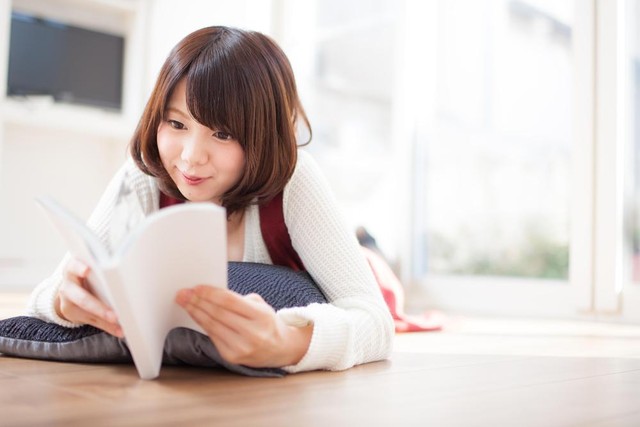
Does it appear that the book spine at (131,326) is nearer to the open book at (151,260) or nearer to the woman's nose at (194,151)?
the open book at (151,260)

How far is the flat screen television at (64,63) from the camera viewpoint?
3557 mm

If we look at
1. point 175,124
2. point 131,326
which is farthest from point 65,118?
point 131,326

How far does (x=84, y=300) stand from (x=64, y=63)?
9.99 feet

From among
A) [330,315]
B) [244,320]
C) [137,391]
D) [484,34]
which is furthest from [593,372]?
[484,34]

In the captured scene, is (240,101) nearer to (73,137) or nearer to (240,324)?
(240,324)

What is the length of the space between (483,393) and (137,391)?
0.46m

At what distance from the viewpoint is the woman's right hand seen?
3.11 feet

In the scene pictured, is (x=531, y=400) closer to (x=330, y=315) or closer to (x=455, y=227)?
(x=330, y=315)

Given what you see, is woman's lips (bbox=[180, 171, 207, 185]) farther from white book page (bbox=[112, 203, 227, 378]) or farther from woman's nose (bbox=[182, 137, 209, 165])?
white book page (bbox=[112, 203, 227, 378])

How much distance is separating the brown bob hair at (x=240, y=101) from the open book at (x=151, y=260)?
13.0 inches

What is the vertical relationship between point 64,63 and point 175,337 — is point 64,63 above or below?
above

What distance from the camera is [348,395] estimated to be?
38.3 inches

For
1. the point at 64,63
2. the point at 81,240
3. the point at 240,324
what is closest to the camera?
the point at 81,240

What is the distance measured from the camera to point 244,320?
94 centimetres
